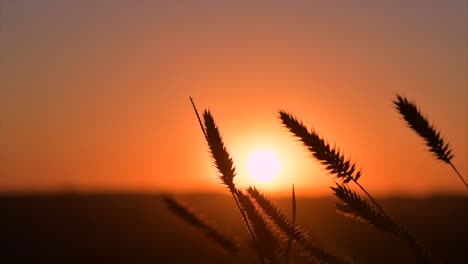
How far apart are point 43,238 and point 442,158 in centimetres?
1880

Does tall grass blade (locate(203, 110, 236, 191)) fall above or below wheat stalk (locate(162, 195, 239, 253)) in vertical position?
above

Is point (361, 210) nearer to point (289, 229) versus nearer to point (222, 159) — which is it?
point (289, 229)

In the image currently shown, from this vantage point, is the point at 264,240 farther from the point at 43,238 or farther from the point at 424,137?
the point at 43,238

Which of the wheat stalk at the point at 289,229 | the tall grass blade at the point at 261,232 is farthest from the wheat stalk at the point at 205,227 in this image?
the wheat stalk at the point at 289,229

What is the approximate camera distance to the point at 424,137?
1.93 metres

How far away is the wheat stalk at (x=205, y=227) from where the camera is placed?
1424mm

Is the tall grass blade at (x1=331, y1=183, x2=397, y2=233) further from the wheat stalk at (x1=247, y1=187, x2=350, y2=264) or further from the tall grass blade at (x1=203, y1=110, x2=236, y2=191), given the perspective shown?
the tall grass blade at (x1=203, y1=110, x2=236, y2=191)

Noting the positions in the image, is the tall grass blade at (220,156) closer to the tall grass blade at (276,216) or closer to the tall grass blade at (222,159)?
the tall grass blade at (222,159)

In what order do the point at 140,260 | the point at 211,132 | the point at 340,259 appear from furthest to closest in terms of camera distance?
1. the point at 140,260
2. the point at 340,259
3. the point at 211,132

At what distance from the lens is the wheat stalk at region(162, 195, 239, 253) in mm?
1424

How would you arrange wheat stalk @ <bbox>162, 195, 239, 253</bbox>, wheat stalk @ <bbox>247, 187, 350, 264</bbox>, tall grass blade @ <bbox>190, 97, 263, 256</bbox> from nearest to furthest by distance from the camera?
wheat stalk @ <bbox>162, 195, 239, 253</bbox>
tall grass blade @ <bbox>190, 97, 263, 256</bbox>
wheat stalk @ <bbox>247, 187, 350, 264</bbox>

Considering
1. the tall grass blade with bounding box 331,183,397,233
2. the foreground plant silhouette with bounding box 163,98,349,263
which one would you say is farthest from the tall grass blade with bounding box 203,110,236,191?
the tall grass blade with bounding box 331,183,397,233

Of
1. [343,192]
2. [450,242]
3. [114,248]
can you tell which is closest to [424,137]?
[343,192]

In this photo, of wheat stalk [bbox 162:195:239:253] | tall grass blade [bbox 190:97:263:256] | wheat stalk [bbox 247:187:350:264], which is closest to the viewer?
wheat stalk [bbox 162:195:239:253]
